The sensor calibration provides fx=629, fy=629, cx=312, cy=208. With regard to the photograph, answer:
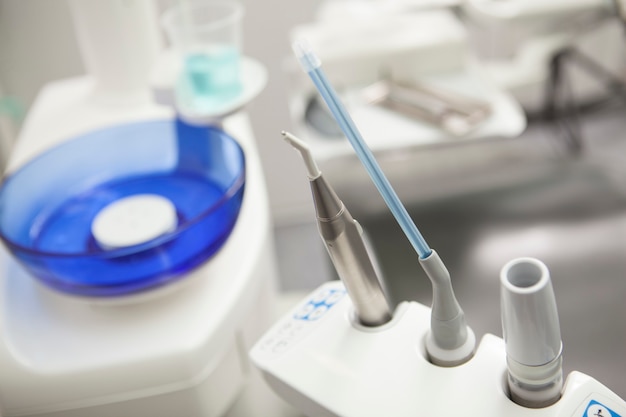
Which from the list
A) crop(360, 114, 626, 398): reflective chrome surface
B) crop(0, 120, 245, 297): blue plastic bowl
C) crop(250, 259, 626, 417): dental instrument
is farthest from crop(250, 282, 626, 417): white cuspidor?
crop(360, 114, 626, 398): reflective chrome surface

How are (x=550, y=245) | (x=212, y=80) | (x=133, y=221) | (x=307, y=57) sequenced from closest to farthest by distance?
(x=307, y=57), (x=133, y=221), (x=212, y=80), (x=550, y=245)

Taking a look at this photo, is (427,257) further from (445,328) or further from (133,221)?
(133,221)

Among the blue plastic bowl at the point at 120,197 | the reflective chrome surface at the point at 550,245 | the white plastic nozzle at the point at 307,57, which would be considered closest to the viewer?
the white plastic nozzle at the point at 307,57

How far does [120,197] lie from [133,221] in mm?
102

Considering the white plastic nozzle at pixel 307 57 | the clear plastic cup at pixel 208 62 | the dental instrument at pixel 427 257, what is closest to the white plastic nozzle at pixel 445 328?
the dental instrument at pixel 427 257

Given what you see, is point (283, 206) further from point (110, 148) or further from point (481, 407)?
point (481, 407)

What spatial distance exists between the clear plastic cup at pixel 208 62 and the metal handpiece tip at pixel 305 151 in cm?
37

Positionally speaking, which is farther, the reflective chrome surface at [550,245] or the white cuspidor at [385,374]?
the reflective chrome surface at [550,245]

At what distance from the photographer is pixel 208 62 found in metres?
0.76

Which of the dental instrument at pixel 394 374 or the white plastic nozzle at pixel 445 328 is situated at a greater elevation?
the white plastic nozzle at pixel 445 328

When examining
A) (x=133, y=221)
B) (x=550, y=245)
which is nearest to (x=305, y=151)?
(x=133, y=221)

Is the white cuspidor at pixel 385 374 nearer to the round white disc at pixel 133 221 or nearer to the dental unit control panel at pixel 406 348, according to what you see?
the dental unit control panel at pixel 406 348

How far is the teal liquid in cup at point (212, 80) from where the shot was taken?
738 millimetres

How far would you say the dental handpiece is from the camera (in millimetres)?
368
